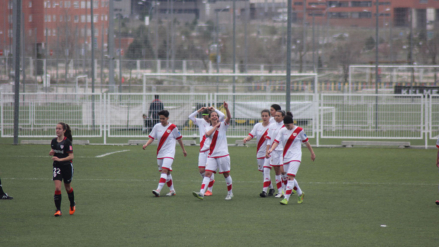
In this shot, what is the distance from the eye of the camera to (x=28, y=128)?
20797mm

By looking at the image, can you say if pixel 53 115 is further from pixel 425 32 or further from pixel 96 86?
pixel 425 32

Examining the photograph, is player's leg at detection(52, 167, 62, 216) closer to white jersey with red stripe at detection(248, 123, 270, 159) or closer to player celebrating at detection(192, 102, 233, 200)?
player celebrating at detection(192, 102, 233, 200)

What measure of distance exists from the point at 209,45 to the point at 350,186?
36.9m

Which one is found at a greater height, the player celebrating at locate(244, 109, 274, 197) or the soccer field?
the player celebrating at locate(244, 109, 274, 197)

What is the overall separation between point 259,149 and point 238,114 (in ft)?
33.1

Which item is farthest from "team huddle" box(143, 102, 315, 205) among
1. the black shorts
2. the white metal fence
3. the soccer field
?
the white metal fence

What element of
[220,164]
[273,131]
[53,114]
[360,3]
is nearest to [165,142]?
[220,164]

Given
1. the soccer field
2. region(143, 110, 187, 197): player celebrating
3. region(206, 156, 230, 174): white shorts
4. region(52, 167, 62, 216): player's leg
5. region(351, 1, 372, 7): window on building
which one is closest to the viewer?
the soccer field

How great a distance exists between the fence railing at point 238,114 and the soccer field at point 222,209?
15.3 feet

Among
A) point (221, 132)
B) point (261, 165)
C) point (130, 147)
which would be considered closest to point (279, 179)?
point (261, 165)

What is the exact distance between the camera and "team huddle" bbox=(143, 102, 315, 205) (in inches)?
348

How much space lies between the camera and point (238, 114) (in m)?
20.2

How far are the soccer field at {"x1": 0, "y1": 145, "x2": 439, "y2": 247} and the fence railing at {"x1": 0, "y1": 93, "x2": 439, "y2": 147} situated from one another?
467 cm

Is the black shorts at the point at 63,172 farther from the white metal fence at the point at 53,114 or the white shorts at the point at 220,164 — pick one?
the white metal fence at the point at 53,114
